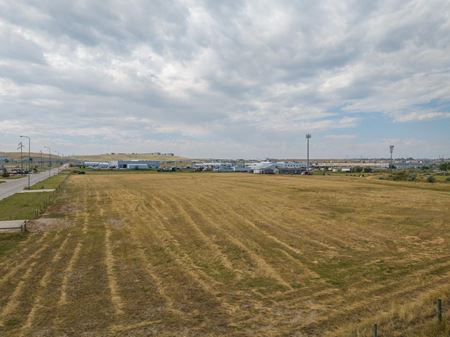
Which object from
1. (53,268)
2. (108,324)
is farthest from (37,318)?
(53,268)

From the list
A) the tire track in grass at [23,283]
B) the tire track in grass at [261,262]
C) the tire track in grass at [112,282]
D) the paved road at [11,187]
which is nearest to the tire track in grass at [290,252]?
the tire track in grass at [261,262]

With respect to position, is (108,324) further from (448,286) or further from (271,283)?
(448,286)

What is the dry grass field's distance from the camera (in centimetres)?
1032

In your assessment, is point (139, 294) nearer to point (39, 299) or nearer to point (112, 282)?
A: point (112, 282)

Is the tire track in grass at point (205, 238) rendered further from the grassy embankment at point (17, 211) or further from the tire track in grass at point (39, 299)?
the grassy embankment at point (17, 211)

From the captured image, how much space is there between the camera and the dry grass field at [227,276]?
1032 cm

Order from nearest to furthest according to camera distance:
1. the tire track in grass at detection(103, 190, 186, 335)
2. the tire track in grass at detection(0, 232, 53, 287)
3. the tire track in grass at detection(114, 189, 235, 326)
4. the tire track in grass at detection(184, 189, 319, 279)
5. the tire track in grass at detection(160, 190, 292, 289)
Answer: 1. the tire track in grass at detection(103, 190, 186, 335)
2. the tire track in grass at detection(114, 189, 235, 326)
3. the tire track in grass at detection(0, 232, 53, 287)
4. the tire track in grass at detection(160, 190, 292, 289)
5. the tire track in grass at detection(184, 189, 319, 279)

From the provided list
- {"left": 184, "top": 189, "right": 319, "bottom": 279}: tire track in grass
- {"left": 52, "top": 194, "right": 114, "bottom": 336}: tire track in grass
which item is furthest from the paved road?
{"left": 184, "top": 189, "right": 319, "bottom": 279}: tire track in grass

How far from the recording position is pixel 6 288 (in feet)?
42.7

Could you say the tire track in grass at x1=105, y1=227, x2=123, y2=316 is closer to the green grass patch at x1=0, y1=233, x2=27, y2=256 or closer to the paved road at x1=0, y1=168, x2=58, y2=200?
the green grass patch at x1=0, y1=233, x2=27, y2=256

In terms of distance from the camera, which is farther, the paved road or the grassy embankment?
the paved road

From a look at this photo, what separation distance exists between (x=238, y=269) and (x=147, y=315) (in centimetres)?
566

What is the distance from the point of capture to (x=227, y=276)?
14695mm

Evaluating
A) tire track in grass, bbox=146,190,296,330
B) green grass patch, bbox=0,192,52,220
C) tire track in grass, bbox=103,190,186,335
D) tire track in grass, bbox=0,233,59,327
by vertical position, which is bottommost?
tire track in grass, bbox=146,190,296,330
